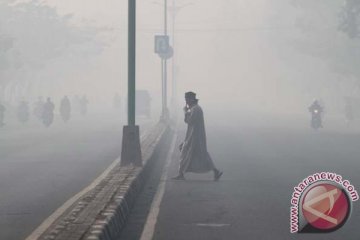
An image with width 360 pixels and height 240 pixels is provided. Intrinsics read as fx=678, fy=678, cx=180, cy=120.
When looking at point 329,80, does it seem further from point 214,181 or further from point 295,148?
point 214,181

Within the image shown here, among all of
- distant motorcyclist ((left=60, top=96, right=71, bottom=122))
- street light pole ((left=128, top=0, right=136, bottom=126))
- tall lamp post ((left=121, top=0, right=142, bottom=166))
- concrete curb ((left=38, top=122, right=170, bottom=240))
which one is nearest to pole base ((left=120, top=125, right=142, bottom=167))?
tall lamp post ((left=121, top=0, right=142, bottom=166))

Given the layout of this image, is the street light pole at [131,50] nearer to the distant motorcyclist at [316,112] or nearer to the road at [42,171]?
the road at [42,171]

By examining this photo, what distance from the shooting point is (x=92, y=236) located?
7.22 metres

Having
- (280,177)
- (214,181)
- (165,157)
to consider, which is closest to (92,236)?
(214,181)

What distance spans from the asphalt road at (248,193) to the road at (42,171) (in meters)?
1.81

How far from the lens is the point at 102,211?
8812 millimetres

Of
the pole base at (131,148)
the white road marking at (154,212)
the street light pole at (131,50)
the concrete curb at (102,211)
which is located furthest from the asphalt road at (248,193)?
the street light pole at (131,50)

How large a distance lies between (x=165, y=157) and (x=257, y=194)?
297 inches

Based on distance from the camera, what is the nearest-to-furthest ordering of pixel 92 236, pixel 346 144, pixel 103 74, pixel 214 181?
pixel 92 236, pixel 214 181, pixel 346 144, pixel 103 74

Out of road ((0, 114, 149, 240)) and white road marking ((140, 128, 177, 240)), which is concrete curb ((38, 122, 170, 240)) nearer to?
white road marking ((140, 128, 177, 240))

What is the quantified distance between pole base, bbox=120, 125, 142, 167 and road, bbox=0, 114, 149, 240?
0.81 metres

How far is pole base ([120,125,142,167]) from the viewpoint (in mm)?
14625

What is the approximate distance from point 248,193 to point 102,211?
423 cm

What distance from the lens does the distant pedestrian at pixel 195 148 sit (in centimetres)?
1402
